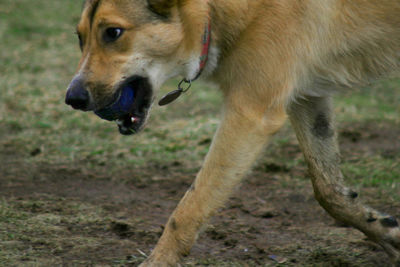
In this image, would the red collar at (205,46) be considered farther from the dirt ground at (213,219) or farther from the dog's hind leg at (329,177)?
the dirt ground at (213,219)

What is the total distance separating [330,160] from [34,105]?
394 centimetres

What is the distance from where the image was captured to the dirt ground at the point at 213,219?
152 inches

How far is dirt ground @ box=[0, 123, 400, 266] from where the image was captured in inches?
152

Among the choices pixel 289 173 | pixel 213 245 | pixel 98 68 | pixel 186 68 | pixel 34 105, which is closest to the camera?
pixel 98 68

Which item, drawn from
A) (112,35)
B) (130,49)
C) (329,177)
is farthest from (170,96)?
(329,177)

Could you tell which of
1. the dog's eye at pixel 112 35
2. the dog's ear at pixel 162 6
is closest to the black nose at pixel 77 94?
the dog's eye at pixel 112 35

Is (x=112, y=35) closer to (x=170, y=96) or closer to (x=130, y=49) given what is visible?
(x=130, y=49)

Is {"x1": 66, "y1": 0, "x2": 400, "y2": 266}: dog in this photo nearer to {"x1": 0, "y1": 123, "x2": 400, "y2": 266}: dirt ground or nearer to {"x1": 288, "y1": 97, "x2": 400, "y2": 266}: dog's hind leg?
{"x1": 288, "y1": 97, "x2": 400, "y2": 266}: dog's hind leg

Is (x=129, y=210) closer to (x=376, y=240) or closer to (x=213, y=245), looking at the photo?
(x=213, y=245)

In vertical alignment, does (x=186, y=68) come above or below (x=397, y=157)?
above

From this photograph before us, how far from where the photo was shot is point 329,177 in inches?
158

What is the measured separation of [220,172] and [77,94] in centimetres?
84

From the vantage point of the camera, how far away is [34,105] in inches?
277

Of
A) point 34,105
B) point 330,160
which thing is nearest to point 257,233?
point 330,160
